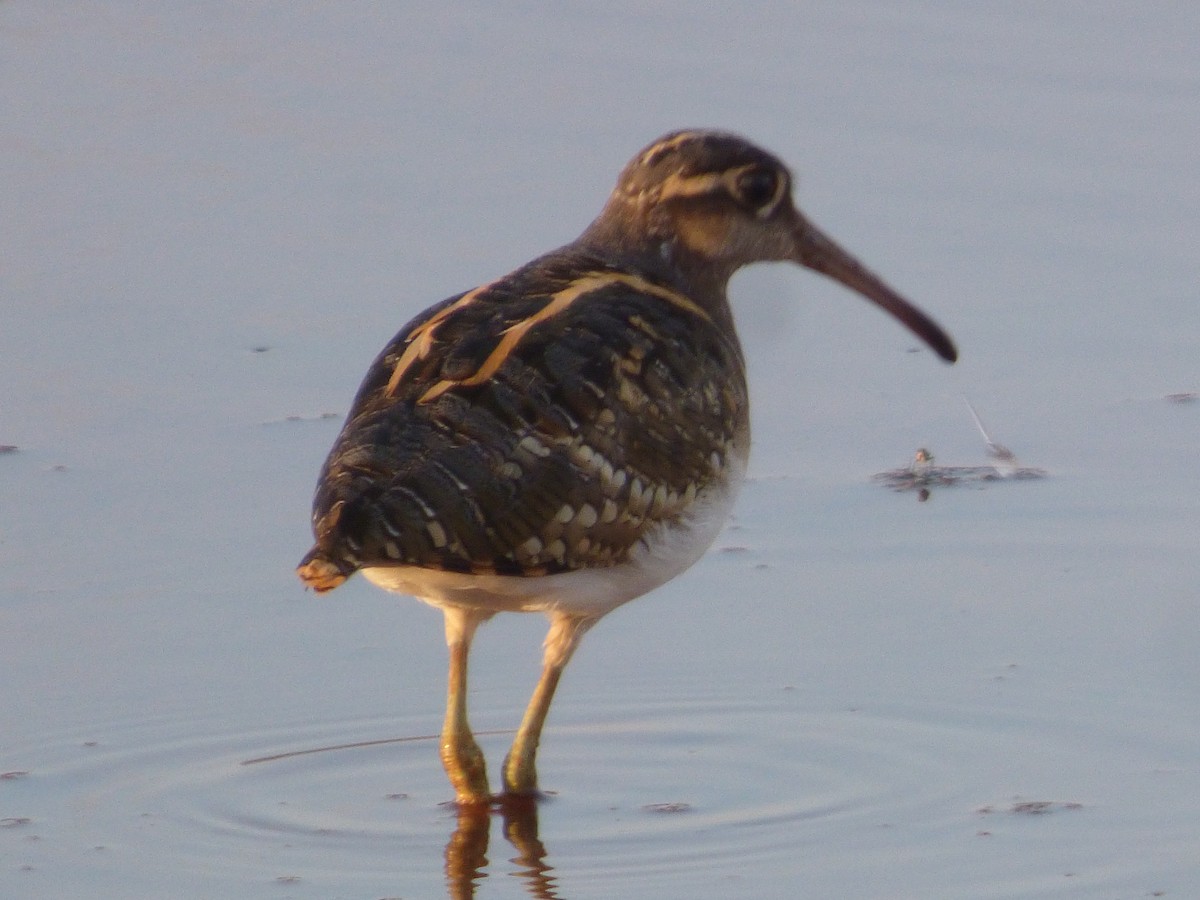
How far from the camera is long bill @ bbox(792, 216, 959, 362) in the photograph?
8.95 metres

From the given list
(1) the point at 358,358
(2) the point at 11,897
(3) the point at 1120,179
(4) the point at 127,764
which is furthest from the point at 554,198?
(2) the point at 11,897

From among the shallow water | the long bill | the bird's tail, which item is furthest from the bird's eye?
the bird's tail

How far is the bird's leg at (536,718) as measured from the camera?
7.98 m

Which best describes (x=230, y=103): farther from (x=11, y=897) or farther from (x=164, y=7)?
(x=11, y=897)

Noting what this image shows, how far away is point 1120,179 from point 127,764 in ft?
18.2

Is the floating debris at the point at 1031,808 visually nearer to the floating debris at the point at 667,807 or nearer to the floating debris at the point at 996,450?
the floating debris at the point at 667,807

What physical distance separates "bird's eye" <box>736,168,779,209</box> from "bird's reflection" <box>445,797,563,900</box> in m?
1.92

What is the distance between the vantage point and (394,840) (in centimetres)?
781

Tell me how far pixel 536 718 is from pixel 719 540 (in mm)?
1690

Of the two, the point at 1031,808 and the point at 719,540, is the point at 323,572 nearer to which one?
the point at 1031,808

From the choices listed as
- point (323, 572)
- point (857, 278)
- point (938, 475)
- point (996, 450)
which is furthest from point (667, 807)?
point (996, 450)

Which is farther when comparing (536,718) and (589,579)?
(536,718)

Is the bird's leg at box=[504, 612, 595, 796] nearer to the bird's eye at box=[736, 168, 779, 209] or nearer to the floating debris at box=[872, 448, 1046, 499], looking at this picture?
the bird's eye at box=[736, 168, 779, 209]

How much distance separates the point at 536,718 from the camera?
26.5 feet
